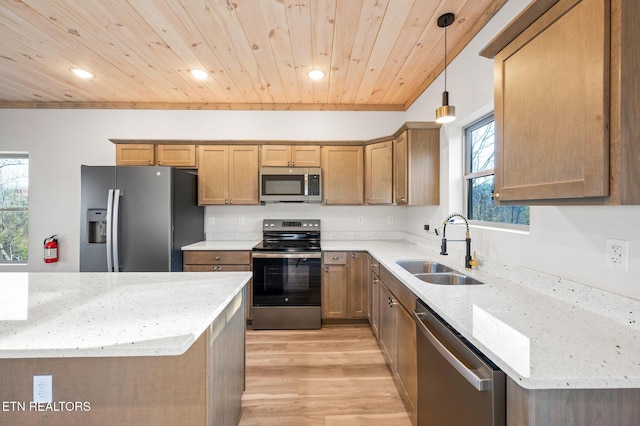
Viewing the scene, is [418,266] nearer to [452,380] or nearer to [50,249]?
[452,380]

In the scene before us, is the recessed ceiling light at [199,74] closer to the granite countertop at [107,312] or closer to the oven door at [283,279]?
the oven door at [283,279]

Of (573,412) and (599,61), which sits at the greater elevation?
(599,61)

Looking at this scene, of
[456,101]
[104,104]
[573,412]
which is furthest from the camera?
[104,104]

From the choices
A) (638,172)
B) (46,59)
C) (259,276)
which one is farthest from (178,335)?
(46,59)

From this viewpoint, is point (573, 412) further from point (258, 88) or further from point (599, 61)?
point (258, 88)

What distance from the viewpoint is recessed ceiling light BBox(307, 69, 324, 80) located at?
262 centimetres

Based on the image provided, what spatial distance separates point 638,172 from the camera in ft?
2.50

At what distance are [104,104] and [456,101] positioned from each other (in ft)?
13.4

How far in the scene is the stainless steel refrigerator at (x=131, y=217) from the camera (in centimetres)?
269

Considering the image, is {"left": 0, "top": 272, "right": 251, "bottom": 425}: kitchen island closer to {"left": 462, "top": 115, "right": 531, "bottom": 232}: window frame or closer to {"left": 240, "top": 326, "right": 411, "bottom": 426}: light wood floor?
{"left": 240, "top": 326, "right": 411, "bottom": 426}: light wood floor

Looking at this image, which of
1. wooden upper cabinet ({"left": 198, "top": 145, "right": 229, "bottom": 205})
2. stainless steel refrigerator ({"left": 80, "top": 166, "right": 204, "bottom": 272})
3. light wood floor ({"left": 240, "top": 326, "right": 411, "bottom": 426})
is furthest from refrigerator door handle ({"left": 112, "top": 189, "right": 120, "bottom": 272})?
light wood floor ({"left": 240, "top": 326, "right": 411, "bottom": 426})

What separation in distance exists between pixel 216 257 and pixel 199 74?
74.1 inches

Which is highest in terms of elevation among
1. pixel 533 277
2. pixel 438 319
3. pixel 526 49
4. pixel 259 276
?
pixel 526 49

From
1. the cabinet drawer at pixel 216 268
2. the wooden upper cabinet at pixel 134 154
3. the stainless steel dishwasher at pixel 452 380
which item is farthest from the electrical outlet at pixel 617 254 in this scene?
the wooden upper cabinet at pixel 134 154
